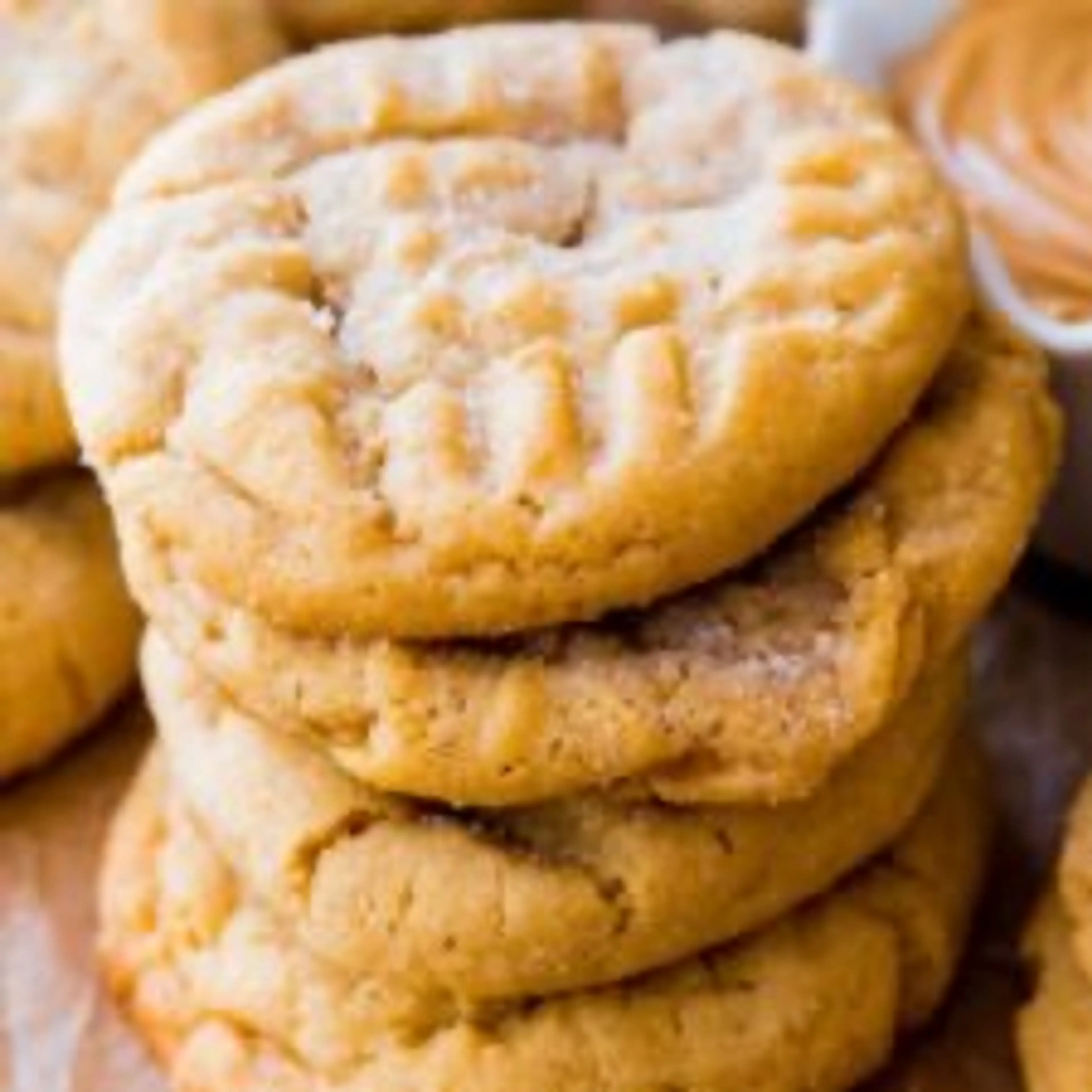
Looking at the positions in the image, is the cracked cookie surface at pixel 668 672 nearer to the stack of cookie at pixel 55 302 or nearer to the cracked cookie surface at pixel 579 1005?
the cracked cookie surface at pixel 579 1005

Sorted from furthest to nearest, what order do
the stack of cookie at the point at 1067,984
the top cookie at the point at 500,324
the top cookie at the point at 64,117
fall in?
the top cookie at the point at 64,117 < the stack of cookie at the point at 1067,984 < the top cookie at the point at 500,324

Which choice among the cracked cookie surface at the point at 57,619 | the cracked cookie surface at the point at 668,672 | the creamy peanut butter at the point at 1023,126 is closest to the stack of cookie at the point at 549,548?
the cracked cookie surface at the point at 668,672

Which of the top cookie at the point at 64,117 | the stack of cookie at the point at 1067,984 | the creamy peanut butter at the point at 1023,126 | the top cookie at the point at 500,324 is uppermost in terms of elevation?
the top cookie at the point at 500,324

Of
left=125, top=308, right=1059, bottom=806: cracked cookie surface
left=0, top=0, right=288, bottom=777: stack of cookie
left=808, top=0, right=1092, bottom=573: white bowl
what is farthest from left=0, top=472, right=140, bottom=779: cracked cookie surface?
left=808, top=0, right=1092, bottom=573: white bowl

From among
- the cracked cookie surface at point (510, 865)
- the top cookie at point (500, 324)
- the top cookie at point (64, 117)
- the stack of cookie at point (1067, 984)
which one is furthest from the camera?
the top cookie at point (64, 117)

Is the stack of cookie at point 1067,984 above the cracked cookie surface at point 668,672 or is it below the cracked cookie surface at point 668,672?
below

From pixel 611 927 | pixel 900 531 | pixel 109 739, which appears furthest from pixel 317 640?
→ pixel 109 739

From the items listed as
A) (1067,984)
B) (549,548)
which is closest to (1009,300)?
(1067,984)
